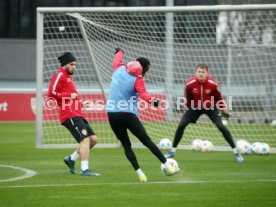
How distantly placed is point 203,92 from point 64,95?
335cm

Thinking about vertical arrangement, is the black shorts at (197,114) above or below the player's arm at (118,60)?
below

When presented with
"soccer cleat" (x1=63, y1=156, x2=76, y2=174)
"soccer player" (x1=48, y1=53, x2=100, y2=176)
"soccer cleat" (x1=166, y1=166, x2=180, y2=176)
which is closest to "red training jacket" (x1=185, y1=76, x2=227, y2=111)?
"soccer player" (x1=48, y1=53, x2=100, y2=176)

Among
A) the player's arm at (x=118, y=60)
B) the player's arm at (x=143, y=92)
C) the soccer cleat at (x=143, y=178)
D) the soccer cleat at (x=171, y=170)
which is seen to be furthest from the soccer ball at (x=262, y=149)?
the player's arm at (x=143, y=92)

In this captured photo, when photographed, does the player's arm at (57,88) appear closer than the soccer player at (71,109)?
No

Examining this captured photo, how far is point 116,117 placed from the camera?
1272cm

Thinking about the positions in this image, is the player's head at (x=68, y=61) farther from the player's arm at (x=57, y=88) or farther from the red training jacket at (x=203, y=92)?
the red training jacket at (x=203, y=92)

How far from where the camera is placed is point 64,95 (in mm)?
14148

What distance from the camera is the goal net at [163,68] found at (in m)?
18.7

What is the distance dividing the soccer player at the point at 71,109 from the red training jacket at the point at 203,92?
115 inches

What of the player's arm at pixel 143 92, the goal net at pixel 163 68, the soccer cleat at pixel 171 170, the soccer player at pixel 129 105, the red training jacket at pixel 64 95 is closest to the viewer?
the player's arm at pixel 143 92

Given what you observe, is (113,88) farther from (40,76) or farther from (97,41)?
(97,41)

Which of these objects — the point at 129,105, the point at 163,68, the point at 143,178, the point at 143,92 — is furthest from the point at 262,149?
the point at 163,68

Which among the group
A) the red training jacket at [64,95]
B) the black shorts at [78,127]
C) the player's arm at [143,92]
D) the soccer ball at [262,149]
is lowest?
the soccer ball at [262,149]

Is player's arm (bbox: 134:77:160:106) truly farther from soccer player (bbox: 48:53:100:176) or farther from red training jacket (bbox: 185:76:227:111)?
red training jacket (bbox: 185:76:227:111)
